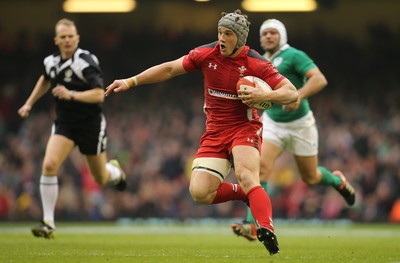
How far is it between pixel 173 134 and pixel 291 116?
10587mm

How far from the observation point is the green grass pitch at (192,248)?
8.55 meters

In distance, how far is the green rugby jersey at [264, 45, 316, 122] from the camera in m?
10.9

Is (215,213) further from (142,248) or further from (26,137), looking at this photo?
(142,248)

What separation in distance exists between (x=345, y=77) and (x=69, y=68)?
43.8ft

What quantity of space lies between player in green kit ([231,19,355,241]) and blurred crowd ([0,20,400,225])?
6710 mm

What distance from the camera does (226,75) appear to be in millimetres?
8828

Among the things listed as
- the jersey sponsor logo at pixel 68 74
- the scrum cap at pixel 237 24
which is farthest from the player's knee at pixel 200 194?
the jersey sponsor logo at pixel 68 74

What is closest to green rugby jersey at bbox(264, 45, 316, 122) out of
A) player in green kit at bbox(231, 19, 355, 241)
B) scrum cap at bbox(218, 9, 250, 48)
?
player in green kit at bbox(231, 19, 355, 241)

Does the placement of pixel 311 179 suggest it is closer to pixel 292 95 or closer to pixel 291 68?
Result: pixel 291 68

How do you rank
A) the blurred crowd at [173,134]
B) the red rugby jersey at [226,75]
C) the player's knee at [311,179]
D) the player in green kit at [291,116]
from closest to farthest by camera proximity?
1. the red rugby jersey at [226,75]
2. the player in green kit at [291,116]
3. the player's knee at [311,179]
4. the blurred crowd at [173,134]

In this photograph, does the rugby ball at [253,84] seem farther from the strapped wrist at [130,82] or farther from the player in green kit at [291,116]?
the player in green kit at [291,116]

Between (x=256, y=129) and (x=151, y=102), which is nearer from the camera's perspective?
(x=256, y=129)

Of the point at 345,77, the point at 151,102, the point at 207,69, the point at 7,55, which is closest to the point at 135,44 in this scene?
the point at 151,102

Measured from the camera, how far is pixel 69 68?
10.9m
